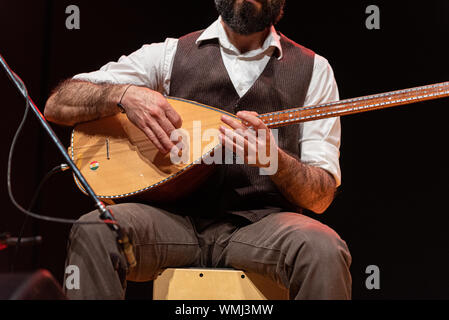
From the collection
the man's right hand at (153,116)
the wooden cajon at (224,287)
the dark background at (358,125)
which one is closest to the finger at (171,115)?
the man's right hand at (153,116)

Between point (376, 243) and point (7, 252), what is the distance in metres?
1.93

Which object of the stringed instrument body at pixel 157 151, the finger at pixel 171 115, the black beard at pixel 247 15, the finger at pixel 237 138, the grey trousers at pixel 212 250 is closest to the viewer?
the grey trousers at pixel 212 250

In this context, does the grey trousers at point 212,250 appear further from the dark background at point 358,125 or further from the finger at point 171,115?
the dark background at point 358,125

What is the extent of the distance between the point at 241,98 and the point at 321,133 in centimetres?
33

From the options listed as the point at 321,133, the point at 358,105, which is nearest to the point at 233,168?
the point at 321,133

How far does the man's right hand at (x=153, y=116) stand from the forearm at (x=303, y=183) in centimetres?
40

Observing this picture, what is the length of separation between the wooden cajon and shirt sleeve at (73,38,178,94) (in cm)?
80

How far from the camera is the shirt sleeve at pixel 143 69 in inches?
75.6

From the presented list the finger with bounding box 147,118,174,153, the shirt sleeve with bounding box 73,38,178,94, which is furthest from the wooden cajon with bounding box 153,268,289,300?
the shirt sleeve with bounding box 73,38,178,94

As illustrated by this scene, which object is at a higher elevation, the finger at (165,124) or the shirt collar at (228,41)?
the shirt collar at (228,41)

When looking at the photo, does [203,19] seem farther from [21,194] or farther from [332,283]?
[332,283]
